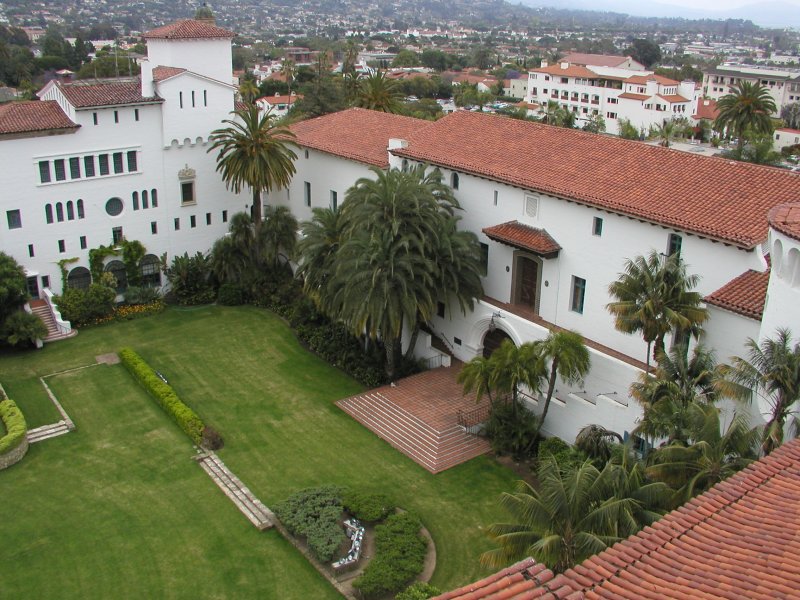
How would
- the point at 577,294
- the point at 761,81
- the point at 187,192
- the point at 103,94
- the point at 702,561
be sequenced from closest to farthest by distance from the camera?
the point at 702,561, the point at 577,294, the point at 103,94, the point at 187,192, the point at 761,81

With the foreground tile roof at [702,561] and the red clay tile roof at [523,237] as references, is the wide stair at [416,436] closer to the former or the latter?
the red clay tile roof at [523,237]

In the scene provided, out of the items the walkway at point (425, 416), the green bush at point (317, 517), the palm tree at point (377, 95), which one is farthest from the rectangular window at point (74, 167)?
the green bush at point (317, 517)

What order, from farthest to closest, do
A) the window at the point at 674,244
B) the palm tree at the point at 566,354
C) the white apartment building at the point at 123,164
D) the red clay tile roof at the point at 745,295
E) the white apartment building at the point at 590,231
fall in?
1. the white apartment building at the point at 123,164
2. the window at the point at 674,244
3. the palm tree at the point at 566,354
4. the white apartment building at the point at 590,231
5. the red clay tile roof at the point at 745,295

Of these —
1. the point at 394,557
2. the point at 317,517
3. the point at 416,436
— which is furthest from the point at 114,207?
the point at 394,557

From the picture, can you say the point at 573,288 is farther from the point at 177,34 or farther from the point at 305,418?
the point at 177,34

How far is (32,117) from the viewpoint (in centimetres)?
4322

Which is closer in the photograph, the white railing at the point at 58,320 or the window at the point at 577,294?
the window at the point at 577,294

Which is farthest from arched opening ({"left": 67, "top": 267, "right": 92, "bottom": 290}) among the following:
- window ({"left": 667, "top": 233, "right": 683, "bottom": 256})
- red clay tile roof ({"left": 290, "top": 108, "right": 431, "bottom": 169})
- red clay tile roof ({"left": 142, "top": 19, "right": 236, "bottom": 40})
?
window ({"left": 667, "top": 233, "right": 683, "bottom": 256})

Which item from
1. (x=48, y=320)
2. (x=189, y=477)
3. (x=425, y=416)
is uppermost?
(x=48, y=320)

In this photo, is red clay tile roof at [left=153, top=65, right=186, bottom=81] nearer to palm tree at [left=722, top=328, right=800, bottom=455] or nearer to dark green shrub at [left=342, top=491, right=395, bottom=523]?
dark green shrub at [left=342, top=491, right=395, bottom=523]

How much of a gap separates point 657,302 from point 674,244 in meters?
5.04

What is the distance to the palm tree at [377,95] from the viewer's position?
61781 mm

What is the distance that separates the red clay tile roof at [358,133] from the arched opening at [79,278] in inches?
568

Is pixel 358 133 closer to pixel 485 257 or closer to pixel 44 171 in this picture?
pixel 485 257
